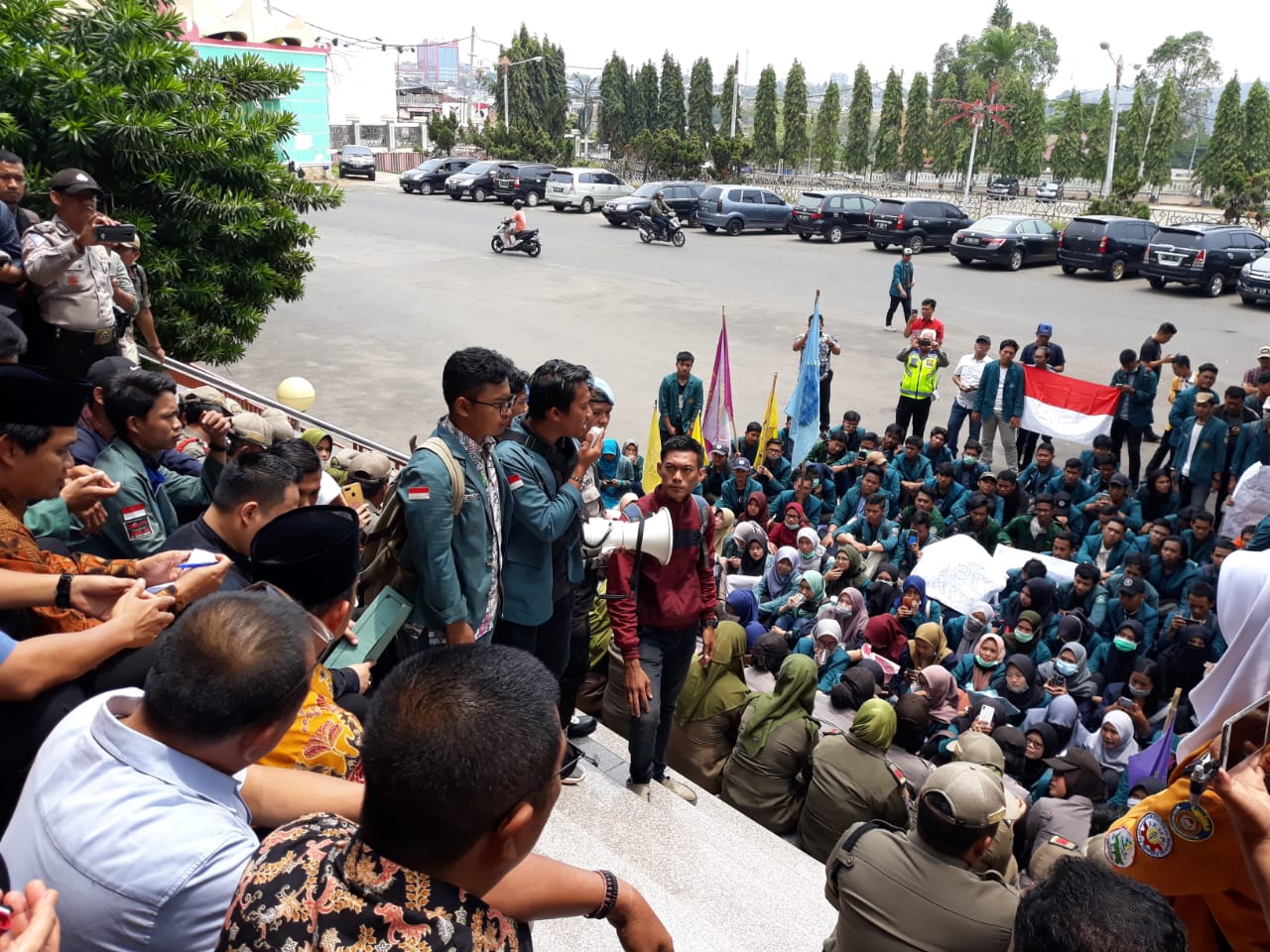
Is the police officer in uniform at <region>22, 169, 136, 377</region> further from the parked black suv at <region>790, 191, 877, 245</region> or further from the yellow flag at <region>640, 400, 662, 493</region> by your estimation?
the parked black suv at <region>790, 191, 877, 245</region>

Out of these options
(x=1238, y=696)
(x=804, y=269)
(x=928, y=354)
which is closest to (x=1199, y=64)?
(x=804, y=269)

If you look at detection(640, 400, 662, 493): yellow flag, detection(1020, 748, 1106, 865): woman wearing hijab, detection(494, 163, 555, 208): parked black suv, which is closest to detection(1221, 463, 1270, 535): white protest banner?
detection(1020, 748, 1106, 865): woman wearing hijab

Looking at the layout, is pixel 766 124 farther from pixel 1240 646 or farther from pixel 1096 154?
pixel 1240 646

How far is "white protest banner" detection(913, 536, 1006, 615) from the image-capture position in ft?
22.9

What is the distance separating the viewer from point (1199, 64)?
6309cm

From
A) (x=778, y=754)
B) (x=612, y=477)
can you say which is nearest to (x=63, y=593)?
(x=778, y=754)

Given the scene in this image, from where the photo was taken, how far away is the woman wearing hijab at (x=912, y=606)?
257 inches

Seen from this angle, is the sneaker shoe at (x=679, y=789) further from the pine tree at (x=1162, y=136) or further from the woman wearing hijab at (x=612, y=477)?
the pine tree at (x=1162, y=136)

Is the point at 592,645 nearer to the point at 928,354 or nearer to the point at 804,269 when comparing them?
the point at 928,354

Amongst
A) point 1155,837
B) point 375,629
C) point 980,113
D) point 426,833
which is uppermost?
point 980,113

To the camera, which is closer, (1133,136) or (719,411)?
(719,411)

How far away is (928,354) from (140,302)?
7.38 metres

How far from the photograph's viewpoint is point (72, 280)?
18.0 feet

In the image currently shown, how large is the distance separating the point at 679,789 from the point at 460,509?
5.44ft
